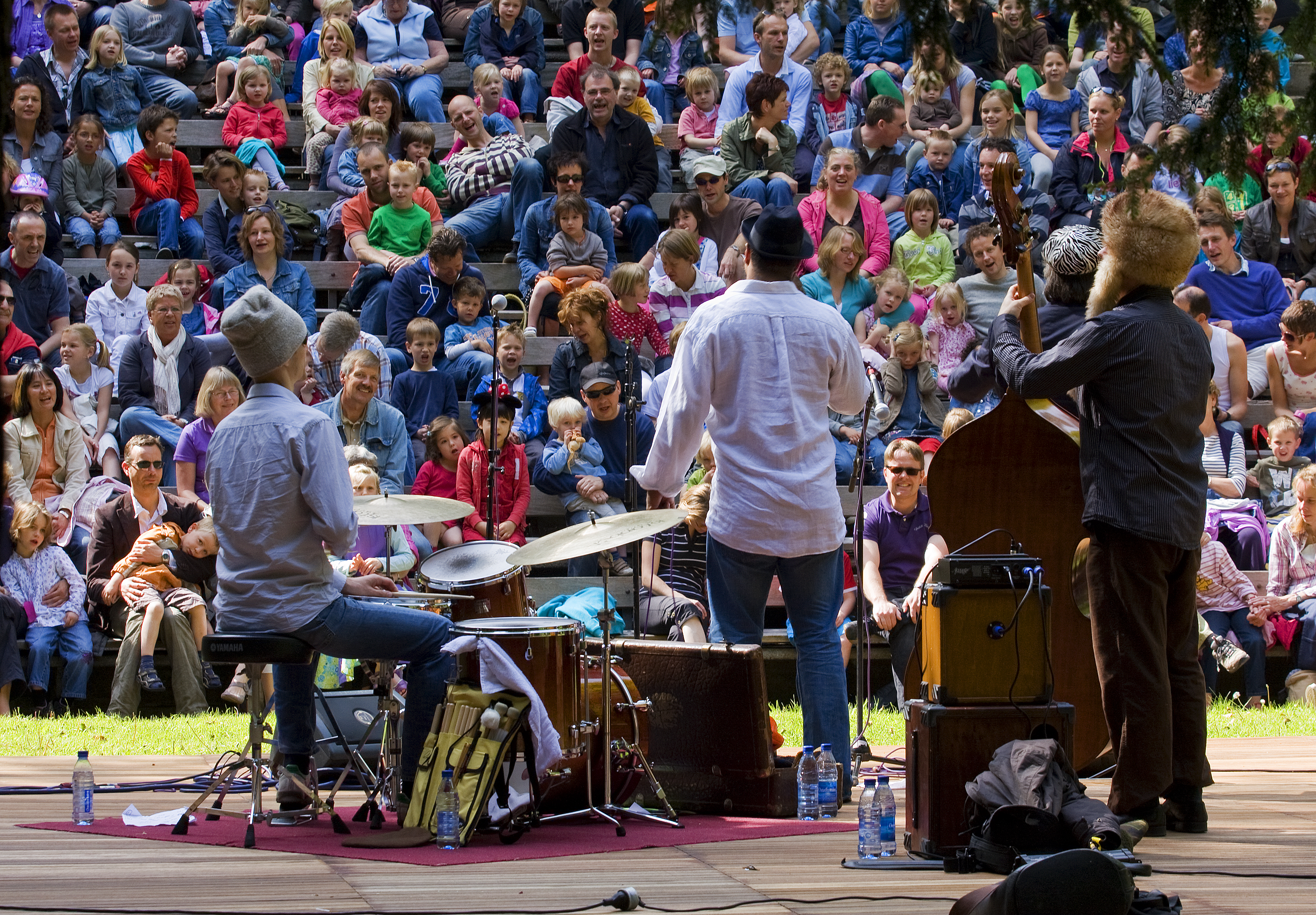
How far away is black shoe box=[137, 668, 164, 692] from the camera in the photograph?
8.20 metres

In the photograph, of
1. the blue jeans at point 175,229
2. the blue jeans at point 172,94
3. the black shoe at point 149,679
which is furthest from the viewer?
the blue jeans at point 172,94

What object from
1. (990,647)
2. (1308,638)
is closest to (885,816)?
(990,647)

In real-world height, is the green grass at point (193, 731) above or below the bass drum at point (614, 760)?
below

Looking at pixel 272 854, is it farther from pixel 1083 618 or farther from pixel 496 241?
pixel 496 241

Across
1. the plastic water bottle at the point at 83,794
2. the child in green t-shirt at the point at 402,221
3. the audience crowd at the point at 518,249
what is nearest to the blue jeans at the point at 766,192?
the audience crowd at the point at 518,249

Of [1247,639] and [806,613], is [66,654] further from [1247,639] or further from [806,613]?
[1247,639]

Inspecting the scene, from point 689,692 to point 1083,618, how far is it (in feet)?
4.42

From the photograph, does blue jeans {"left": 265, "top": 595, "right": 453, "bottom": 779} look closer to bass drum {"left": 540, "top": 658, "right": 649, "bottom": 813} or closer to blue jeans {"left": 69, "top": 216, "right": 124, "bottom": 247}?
bass drum {"left": 540, "top": 658, "right": 649, "bottom": 813}

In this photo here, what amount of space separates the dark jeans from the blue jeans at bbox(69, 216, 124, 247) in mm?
9259

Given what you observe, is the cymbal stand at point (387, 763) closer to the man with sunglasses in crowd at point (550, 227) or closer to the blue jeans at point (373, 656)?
the blue jeans at point (373, 656)

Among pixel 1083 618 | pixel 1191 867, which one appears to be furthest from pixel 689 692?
pixel 1191 867

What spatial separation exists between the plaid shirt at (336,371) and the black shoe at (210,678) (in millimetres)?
2112

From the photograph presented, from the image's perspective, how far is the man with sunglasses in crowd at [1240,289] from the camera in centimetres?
1074

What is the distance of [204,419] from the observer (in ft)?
30.2
